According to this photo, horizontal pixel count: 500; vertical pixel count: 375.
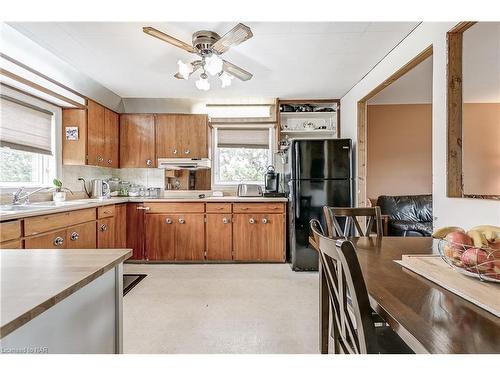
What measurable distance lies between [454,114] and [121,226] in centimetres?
369

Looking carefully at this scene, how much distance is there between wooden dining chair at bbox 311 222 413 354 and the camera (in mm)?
760

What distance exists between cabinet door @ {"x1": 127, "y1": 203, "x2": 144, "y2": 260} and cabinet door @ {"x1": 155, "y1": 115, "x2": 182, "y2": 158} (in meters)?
0.88

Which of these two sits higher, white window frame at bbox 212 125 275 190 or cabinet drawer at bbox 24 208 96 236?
white window frame at bbox 212 125 275 190

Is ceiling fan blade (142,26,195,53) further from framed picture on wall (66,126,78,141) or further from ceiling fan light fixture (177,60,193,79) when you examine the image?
framed picture on wall (66,126,78,141)

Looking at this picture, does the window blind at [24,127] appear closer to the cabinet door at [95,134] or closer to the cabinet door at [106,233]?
the cabinet door at [95,134]

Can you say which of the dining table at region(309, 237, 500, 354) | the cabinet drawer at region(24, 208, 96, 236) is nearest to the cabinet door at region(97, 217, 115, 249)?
the cabinet drawer at region(24, 208, 96, 236)

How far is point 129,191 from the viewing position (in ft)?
14.0

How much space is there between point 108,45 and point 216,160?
2214 millimetres

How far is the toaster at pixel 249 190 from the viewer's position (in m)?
4.17

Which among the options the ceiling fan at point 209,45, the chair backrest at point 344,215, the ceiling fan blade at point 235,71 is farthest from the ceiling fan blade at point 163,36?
the chair backrest at point 344,215

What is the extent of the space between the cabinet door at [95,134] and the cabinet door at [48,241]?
128 cm

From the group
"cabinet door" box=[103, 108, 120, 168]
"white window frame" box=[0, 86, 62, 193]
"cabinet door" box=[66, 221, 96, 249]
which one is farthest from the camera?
"cabinet door" box=[103, 108, 120, 168]
